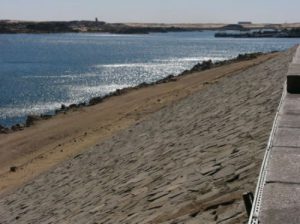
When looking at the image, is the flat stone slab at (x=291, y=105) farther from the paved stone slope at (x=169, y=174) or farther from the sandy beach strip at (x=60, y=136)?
the sandy beach strip at (x=60, y=136)

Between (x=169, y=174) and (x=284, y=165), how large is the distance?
293cm

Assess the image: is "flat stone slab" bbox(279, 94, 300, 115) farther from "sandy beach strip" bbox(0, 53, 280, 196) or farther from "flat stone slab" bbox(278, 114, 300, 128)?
"sandy beach strip" bbox(0, 53, 280, 196)

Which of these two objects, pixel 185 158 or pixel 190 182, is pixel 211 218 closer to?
pixel 190 182

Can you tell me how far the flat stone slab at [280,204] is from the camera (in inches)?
153

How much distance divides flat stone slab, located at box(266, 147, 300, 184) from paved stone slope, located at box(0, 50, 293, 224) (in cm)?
43

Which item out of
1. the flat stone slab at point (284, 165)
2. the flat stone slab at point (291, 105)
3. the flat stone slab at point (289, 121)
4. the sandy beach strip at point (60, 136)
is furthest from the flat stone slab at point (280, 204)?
the sandy beach strip at point (60, 136)

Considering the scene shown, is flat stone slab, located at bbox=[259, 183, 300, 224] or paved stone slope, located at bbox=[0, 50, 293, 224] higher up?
flat stone slab, located at bbox=[259, 183, 300, 224]

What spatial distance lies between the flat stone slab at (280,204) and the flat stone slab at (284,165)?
0.15m

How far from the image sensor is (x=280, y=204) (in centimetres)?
412

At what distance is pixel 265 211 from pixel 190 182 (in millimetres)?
2786

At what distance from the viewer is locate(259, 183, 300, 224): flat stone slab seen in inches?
153

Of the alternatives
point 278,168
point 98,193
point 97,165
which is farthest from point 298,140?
point 97,165

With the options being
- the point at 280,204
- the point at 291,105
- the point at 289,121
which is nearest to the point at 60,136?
the point at 291,105

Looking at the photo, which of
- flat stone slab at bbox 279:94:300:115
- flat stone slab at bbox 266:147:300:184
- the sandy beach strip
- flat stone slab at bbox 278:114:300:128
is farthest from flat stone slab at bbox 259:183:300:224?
the sandy beach strip
